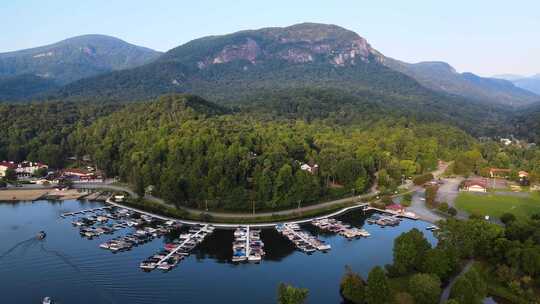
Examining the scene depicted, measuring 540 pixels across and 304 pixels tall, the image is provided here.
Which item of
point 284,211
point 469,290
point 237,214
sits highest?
point 469,290

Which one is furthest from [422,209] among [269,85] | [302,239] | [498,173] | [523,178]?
[269,85]

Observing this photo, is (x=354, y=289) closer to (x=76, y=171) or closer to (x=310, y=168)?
(x=310, y=168)

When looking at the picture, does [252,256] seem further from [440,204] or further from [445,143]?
[445,143]

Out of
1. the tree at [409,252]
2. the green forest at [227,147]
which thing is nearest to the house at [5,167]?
the green forest at [227,147]

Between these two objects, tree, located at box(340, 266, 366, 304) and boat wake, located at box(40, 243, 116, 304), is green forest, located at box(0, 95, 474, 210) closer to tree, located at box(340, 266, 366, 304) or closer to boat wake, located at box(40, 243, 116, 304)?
boat wake, located at box(40, 243, 116, 304)

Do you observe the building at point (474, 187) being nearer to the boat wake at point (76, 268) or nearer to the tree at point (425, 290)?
the tree at point (425, 290)

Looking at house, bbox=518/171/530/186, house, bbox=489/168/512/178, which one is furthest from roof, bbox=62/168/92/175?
house, bbox=518/171/530/186
